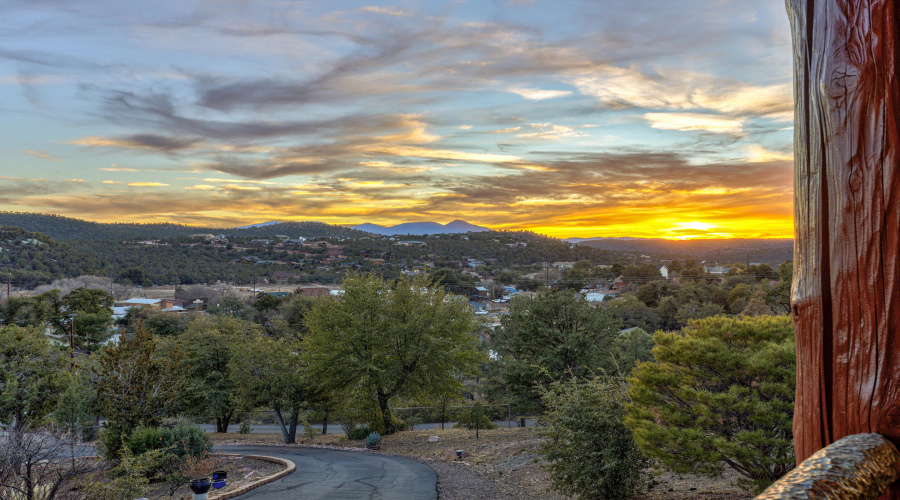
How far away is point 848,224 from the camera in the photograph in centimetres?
118

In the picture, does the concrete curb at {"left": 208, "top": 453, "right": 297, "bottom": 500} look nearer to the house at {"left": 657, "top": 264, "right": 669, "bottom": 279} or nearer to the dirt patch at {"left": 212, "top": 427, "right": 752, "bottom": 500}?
the dirt patch at {"left": 212, "top": 427, "right": 752, "bottom": 500}

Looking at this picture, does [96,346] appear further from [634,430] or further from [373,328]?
[634,430]

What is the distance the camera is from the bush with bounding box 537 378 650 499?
8.95 metres

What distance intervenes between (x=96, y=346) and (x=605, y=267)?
5308 centimetres

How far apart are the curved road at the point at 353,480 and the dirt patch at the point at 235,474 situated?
653 mm

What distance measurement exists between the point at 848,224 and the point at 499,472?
1308 centimetres

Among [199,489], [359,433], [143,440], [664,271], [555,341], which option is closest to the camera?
[199,489]

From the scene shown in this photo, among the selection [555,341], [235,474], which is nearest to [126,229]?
[555,341]

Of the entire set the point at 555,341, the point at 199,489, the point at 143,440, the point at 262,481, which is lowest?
the point at 262,481

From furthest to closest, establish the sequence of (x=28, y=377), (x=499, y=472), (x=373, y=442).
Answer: (x=373, y=442) → (x=28, y=377) → (x=499, y=472)

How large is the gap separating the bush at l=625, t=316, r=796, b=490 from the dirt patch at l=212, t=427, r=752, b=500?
0.94 meters

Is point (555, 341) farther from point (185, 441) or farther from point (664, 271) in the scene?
point (664, 271)

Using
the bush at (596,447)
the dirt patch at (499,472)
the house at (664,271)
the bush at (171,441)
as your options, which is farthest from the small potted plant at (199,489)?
the house at (664,271)

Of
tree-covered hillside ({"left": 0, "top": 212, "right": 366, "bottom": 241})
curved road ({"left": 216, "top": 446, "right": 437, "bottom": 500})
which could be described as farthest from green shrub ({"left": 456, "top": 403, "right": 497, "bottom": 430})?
tree-covered hillside ({"left": 0, "top": 212, "right": 366, "bottom": 241})
